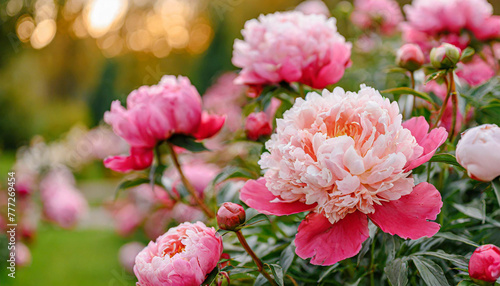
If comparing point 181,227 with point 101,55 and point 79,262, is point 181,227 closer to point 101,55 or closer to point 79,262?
point 79,262

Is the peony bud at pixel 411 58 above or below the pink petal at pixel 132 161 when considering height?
above

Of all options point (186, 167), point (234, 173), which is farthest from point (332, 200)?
point (186, 167)

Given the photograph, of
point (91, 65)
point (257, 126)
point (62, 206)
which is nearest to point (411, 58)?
point (257, 126)

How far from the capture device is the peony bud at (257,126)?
60 centimetres

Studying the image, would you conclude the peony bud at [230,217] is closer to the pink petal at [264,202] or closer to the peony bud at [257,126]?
the pink petal at [264,202]

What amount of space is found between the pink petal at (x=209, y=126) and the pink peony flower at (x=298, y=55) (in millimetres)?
60

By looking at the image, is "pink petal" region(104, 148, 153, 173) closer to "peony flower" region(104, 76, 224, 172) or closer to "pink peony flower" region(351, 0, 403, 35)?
"peony flower" region(104, 76, 224, 172)

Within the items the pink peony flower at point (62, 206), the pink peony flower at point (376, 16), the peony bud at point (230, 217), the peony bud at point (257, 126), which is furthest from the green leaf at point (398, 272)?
the pink peony flower at point (62, 206)

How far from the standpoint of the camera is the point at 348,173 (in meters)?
0.38

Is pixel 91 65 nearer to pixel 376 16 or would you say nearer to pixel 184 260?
pixel 376 16

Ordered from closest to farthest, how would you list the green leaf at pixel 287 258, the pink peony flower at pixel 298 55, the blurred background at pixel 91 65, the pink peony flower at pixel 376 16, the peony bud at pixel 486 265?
the peony bud at pixel 486 265 < the green leaf at pixel 287 258 < the pink peony flower at pixel 298 55 < the pink peony flower at pixel 376 16 < the blurred background at pixel 91 65

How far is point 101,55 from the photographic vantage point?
7.75 metres

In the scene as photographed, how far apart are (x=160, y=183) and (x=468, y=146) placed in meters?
0.44

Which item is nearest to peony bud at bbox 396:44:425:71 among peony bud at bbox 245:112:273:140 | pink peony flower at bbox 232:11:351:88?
pink peony flower at bbox 232:11:351:88
